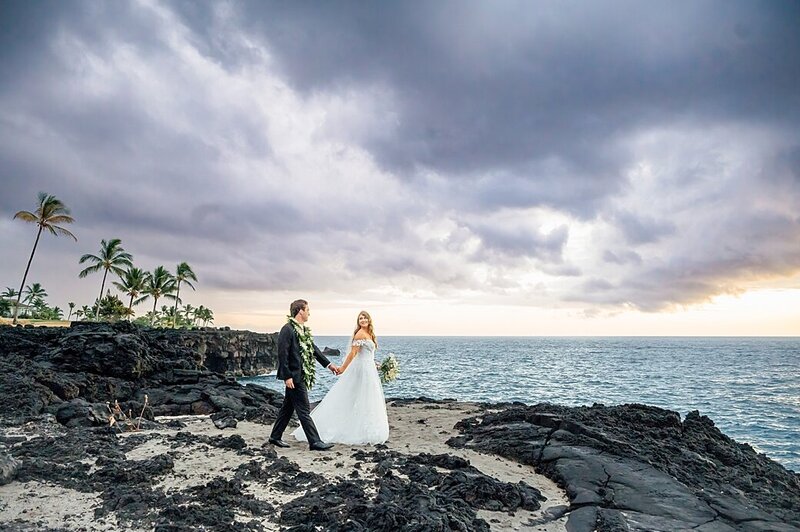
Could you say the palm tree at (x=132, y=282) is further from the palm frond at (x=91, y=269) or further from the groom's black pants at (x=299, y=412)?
the groom's black pants at (x=299, y=412)

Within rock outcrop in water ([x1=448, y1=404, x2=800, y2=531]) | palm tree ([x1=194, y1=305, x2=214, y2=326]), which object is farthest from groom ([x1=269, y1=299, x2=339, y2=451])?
palm tree ([x1=194, y1=305, x2=214, y2=326])

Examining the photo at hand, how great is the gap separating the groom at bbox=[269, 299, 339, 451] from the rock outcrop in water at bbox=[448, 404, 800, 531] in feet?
11.7

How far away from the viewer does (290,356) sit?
9.84 m

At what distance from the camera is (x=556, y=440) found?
10.1m

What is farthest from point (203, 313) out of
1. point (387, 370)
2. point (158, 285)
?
point (387, 370)

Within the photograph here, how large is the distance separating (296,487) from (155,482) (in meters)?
2.24

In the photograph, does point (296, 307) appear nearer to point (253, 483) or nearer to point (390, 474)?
point (253, 483)

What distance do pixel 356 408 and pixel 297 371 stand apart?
5.64 feet

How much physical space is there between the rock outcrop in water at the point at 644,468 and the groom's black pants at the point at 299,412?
345 cm

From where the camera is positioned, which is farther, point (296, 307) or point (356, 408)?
point (356, 408)

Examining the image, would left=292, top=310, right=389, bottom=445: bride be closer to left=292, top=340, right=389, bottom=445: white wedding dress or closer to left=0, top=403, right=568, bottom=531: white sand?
left=292, top=340, right=389, bottom=445: white wedding dress

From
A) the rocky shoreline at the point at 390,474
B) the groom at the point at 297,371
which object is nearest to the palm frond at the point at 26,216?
the rocky shoreline at the point at 390,474

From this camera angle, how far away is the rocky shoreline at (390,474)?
20.6 ft

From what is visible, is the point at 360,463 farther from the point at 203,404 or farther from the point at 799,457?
the point at 799,457
